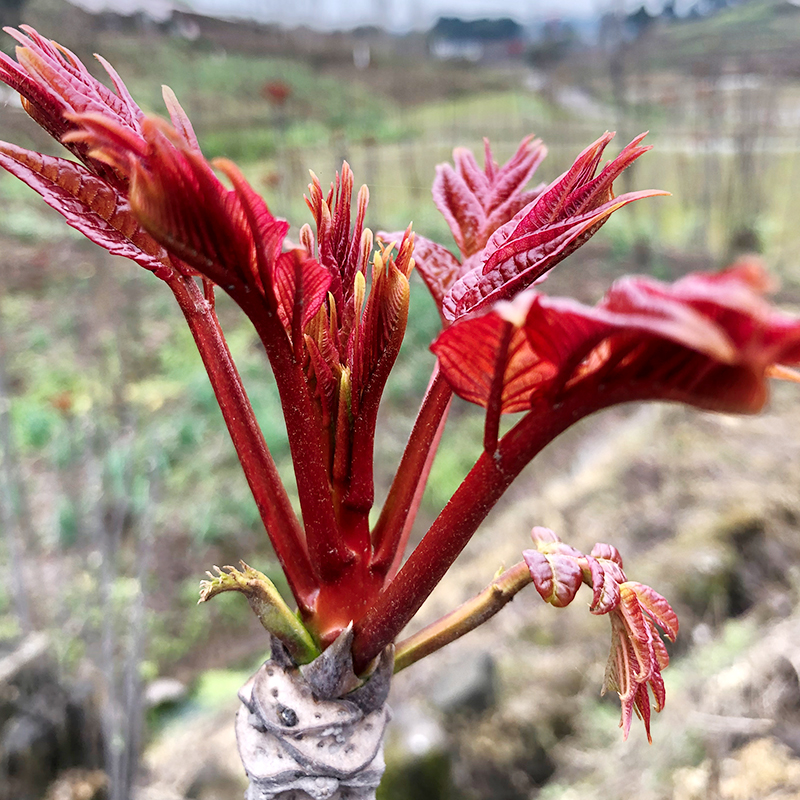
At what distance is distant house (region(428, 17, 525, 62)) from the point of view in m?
5.41

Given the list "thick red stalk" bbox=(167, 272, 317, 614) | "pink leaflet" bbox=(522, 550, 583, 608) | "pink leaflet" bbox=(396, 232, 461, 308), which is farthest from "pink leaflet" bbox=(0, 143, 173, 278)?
"pink leaflet" bbox=(522, 550, 583, 608)

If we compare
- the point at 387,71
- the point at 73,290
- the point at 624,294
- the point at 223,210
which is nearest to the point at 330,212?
the point at 223,210

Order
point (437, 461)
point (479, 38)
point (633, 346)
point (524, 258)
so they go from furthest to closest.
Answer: point (479, 38)
point (437, 461)
point (524, 258)
point (633, 346)

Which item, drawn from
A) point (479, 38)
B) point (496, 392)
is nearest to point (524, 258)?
point (496, 392)

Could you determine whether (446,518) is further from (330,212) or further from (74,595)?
(74,595)

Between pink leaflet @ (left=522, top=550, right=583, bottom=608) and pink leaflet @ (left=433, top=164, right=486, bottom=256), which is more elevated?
pink leaflet @ (left=433, top=164, right=486, bottom=256)

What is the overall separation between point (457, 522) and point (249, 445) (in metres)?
0.16

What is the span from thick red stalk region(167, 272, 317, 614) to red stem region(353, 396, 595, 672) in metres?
0.06

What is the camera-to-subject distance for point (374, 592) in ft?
1.42

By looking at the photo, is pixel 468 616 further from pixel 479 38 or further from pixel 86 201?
pixel 479 38

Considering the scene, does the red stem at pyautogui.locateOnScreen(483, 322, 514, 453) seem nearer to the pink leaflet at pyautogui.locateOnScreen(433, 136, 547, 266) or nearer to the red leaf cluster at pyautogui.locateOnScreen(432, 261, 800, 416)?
the red leaf cluster at pyautogui.locateOnScreen(432, 261, 800, 416)

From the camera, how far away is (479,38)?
5.54 meters

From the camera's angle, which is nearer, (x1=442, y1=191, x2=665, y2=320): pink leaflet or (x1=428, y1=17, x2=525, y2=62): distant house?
(x1=442, y1=191, x2=665, y2=320): pink leaflet

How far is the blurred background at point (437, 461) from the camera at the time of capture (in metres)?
1.61
